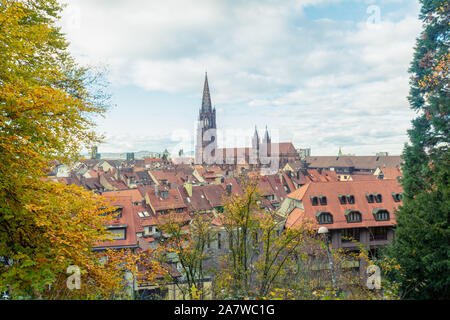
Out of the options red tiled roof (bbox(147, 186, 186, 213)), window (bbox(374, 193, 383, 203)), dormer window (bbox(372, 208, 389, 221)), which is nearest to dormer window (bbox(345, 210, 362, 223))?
dormer window (bbox(372, 208, 389, 221))

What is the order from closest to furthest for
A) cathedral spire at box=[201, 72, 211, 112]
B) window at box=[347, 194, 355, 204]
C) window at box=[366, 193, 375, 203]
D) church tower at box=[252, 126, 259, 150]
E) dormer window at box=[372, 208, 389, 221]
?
dormer window at box=[372, 208, 389, 221] → window at box=[347, 194, 355, 204] → window at box=[366, 193, 375, 203] → cathedral spire at box=[201, 72, 211, 112] → church tower at box=[252, 126, 259, 150]

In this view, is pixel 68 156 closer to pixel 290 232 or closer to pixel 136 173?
pixel 290 232

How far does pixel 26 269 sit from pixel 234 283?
444 inches

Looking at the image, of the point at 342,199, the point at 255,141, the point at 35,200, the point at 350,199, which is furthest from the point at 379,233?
the point at 255,141

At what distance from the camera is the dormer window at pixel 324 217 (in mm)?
32378

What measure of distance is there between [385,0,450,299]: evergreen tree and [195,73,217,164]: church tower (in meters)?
141

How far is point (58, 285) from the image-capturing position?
7176 mm

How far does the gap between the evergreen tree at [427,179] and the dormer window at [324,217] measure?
1134 centimetres

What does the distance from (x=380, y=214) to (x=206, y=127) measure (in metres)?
138

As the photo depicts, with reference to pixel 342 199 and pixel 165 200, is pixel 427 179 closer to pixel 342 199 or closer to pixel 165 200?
pixel 342 199

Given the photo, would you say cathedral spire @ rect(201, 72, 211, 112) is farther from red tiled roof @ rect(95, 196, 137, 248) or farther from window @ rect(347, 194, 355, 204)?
red tiled roof @ rect(95, 196, 137, 248)

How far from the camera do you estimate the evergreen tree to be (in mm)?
14965

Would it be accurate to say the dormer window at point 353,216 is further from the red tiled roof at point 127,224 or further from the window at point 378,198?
the red tiled roof at point 127,224
